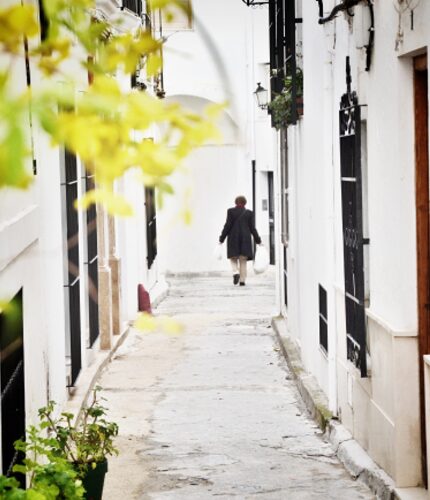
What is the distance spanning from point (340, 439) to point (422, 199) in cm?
286

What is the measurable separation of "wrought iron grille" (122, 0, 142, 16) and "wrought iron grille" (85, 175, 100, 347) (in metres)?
3.71

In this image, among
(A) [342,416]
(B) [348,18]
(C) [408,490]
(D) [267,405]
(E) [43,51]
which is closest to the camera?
(E) [43,51]

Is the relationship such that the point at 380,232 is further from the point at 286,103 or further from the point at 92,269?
the point at 286,103

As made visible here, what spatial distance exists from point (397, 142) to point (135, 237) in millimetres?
11562

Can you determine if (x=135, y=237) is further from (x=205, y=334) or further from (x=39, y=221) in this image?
(x=39, y=221)

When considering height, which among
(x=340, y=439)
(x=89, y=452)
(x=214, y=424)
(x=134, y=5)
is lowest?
(x=214, y=424)

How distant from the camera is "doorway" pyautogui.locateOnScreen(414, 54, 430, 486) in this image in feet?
24.3

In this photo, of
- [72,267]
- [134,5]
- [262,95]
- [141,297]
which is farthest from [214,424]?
[262,95]

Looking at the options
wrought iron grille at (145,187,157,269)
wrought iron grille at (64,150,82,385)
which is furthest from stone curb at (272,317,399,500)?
wrought iron grille at (145,187,157,269)

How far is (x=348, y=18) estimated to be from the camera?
9.53 meters

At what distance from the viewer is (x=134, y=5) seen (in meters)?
19.3

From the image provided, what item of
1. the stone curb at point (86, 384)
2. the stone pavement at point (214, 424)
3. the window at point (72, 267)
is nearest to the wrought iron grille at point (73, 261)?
the window at point (72, 267)

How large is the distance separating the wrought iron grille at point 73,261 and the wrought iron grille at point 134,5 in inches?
215

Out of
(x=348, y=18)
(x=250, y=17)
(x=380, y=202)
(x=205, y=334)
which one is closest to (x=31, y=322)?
(x=380, y=202)
